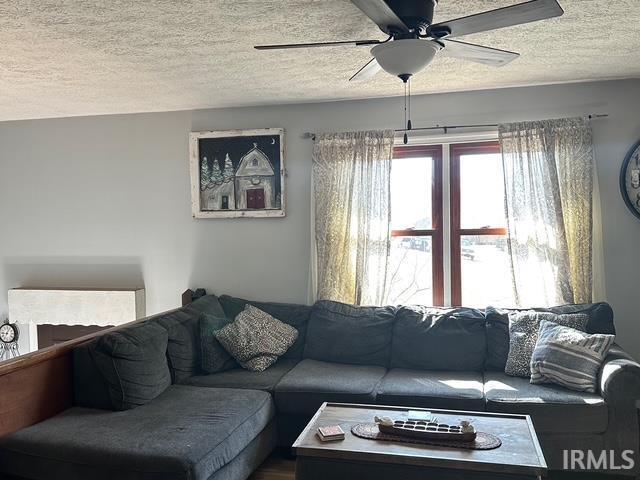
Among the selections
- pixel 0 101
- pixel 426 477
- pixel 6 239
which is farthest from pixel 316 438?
pixel 6 239

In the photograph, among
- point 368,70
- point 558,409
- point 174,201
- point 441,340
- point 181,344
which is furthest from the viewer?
point 174,201

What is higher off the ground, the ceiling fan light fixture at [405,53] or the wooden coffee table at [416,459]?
the ceiling fan light fixture at [405,53]

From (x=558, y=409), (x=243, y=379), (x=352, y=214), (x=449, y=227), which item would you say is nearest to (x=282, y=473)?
(x=243, y=379)

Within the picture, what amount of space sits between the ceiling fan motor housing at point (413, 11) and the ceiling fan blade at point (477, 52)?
0.59 ft

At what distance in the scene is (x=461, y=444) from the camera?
234 centimetres

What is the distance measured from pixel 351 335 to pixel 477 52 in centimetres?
212

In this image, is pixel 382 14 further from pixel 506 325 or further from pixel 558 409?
pixel 506 325

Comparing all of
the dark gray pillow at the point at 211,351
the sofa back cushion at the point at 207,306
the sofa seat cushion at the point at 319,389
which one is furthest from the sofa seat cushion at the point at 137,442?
the sofa back cushion at the point at 207,306

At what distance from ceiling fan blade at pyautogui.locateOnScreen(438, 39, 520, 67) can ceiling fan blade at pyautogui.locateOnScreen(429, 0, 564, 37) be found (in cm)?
17

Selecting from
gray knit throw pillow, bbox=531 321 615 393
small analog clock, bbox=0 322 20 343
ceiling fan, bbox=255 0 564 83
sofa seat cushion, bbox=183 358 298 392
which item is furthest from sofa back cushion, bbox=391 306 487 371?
small analog clock, bbox=0 322 20 343

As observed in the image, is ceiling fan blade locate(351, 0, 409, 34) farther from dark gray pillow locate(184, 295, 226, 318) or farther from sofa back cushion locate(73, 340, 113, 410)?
dark gray pillow locate(184, 295, 226, 318)

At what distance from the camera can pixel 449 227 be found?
4.22 m

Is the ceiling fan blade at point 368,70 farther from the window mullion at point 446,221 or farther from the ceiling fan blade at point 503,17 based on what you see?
the window mullion at point 446,221

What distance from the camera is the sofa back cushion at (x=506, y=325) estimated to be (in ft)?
11.7
